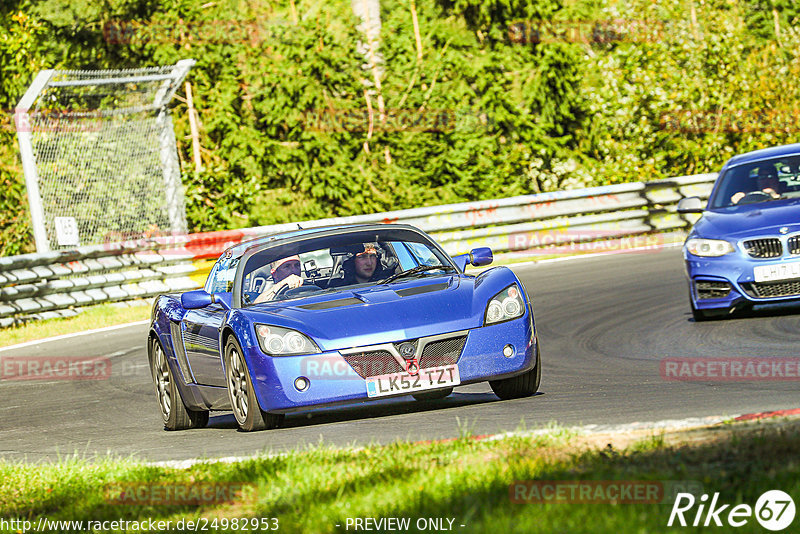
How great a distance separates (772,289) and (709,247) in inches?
27.9

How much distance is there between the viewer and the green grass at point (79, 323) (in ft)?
53.1

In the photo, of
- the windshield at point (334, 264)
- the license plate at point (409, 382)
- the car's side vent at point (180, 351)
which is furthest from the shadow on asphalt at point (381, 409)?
the windshield at point (334, 264)

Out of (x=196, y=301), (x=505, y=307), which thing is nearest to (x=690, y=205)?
(x=505, y=307)

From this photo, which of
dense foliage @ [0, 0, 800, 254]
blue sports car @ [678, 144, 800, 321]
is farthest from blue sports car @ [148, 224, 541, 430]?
dense foliage @ [0, 0, 800, 254]

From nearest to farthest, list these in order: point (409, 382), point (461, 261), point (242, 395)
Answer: point (409, 382) → point (242, 395) → point (461, 261)

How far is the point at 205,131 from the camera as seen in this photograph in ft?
80.5

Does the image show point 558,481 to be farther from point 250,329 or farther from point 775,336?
point 775,336

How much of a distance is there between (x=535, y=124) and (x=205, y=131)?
260 inches

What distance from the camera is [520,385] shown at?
8141 mm

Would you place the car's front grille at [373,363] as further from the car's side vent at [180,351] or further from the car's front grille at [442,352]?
the car's side vent at [180,351]

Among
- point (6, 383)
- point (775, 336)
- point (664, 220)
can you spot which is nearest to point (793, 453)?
point (775, 336)

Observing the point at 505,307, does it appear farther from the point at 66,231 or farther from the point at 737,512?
the point at 66,231

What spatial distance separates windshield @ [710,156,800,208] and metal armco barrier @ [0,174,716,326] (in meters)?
7.03

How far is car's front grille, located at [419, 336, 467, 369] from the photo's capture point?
7445mm
